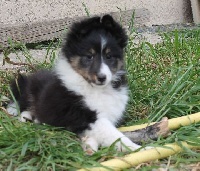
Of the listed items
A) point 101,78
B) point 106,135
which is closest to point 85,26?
point 101,78

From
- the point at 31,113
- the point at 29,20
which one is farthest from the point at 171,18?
the point at 31,113

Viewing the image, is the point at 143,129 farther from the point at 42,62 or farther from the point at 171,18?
the point at 171,18

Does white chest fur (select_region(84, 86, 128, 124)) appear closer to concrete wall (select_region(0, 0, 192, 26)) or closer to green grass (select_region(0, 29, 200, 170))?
green grass (select_region(0, 29, 200, 170))

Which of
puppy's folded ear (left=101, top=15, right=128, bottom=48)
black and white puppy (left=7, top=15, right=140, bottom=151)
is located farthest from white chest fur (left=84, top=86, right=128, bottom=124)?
puppy's folded ear (left=101, top=15, right=128, bottom=48)

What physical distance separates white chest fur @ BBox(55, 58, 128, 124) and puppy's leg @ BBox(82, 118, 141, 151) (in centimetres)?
10

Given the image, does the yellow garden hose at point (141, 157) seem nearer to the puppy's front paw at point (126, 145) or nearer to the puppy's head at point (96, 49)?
the puppy's front paw at point (126, 145)

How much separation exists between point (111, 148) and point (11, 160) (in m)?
0.65

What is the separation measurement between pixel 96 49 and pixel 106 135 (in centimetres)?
63

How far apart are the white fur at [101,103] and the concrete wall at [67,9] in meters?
2.69

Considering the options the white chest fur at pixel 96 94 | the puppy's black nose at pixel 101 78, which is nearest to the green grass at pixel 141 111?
the white chest fur at pixel 96 94

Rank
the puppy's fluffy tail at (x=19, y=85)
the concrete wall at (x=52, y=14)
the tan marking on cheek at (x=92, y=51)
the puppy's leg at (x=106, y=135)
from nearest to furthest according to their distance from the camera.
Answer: the puppy's leg at (x=106, y=135), the tan marking on cheek at (x=92, y=51), the puppy's fluffy tail at (x=19, y=85), the concrete wall at (x=52, y=14)

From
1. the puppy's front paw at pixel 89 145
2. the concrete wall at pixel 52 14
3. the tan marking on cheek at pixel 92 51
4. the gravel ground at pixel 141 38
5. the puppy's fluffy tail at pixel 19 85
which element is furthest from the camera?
the concrete wall at pixel 52 14

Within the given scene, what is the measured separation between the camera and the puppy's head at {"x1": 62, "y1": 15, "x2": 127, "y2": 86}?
3.61 metres

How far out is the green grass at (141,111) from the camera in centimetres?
311
